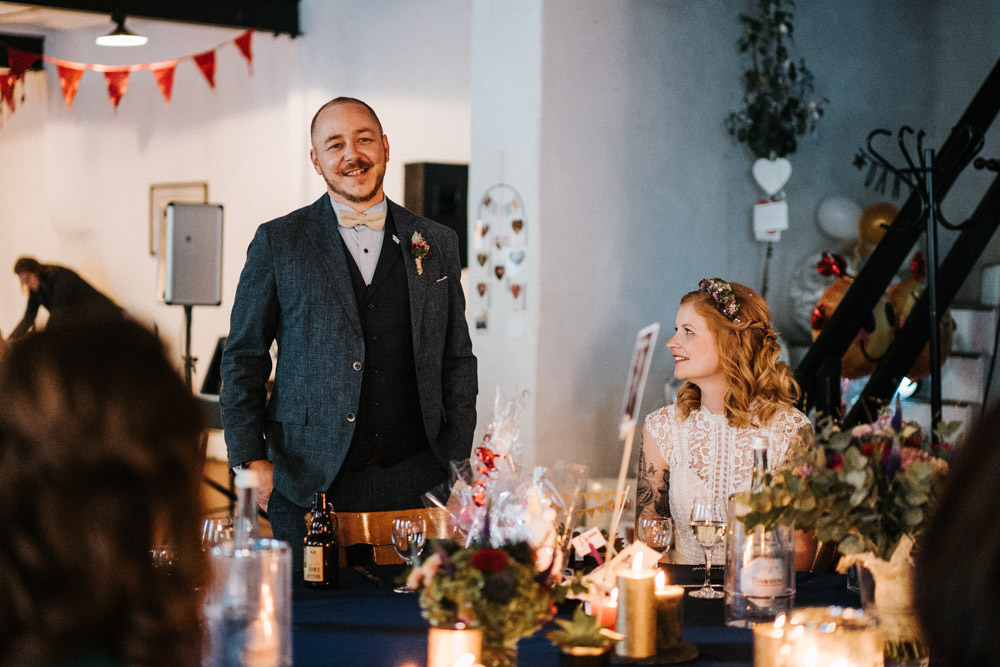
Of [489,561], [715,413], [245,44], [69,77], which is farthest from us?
[69,77]

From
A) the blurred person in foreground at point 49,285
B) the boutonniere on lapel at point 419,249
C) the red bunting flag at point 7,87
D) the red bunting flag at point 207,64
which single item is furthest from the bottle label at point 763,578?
the red bunting flag at point 7,87

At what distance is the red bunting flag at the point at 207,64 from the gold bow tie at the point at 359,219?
536cm

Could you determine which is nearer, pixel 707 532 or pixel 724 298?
pixel 707 532

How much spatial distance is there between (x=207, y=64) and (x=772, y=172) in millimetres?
4351

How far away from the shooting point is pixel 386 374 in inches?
122

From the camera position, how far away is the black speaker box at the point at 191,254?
7062 mm

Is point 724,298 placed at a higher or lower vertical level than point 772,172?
lower

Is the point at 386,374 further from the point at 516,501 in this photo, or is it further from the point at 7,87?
the point at 7,87

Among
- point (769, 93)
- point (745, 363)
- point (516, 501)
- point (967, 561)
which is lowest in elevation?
point (516, 501)

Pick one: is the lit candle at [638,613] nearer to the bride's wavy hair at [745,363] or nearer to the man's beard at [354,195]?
the bride's wavy hair at [745,363]

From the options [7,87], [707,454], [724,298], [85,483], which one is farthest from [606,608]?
[7,87]

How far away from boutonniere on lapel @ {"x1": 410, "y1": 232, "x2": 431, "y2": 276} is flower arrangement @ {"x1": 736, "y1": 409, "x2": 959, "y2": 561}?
1.44 meters

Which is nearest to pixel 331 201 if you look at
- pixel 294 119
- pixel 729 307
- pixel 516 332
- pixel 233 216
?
pixel 729 307

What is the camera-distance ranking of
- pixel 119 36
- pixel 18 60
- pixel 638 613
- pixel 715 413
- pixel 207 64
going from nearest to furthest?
pixel 638 613
pixel 715 413
pixel 119 36
pixel 18 60
pixel 207 64
